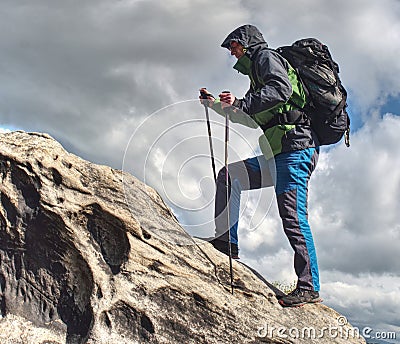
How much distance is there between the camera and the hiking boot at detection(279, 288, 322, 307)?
311 inches

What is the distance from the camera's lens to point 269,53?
7.72 meters

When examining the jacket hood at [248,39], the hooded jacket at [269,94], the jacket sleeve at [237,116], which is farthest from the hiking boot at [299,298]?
the jacket hood at [248,39]

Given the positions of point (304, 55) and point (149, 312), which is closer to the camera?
point (149, 312)

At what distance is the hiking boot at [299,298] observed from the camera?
791cm

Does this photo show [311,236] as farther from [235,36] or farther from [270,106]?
[235,36]

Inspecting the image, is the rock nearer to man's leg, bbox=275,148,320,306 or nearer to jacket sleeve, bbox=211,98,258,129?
man's leg, bbox=275,148,320,306

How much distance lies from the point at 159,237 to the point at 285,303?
220 centimetres

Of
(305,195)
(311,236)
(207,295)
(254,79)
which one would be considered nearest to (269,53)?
A: (254,79)

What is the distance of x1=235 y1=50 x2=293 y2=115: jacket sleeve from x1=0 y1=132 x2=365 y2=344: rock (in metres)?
2.33

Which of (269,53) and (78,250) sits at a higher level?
(269,53)

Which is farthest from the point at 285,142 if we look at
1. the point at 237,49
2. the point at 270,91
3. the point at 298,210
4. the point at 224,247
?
the point at 224,247

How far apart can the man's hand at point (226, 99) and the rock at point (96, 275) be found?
6.75 ft

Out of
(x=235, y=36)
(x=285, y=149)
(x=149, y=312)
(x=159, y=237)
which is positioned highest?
(x=235, y=36)

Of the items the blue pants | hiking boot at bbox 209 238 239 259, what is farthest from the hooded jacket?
hiking boot at bbox 209 238 239 259
